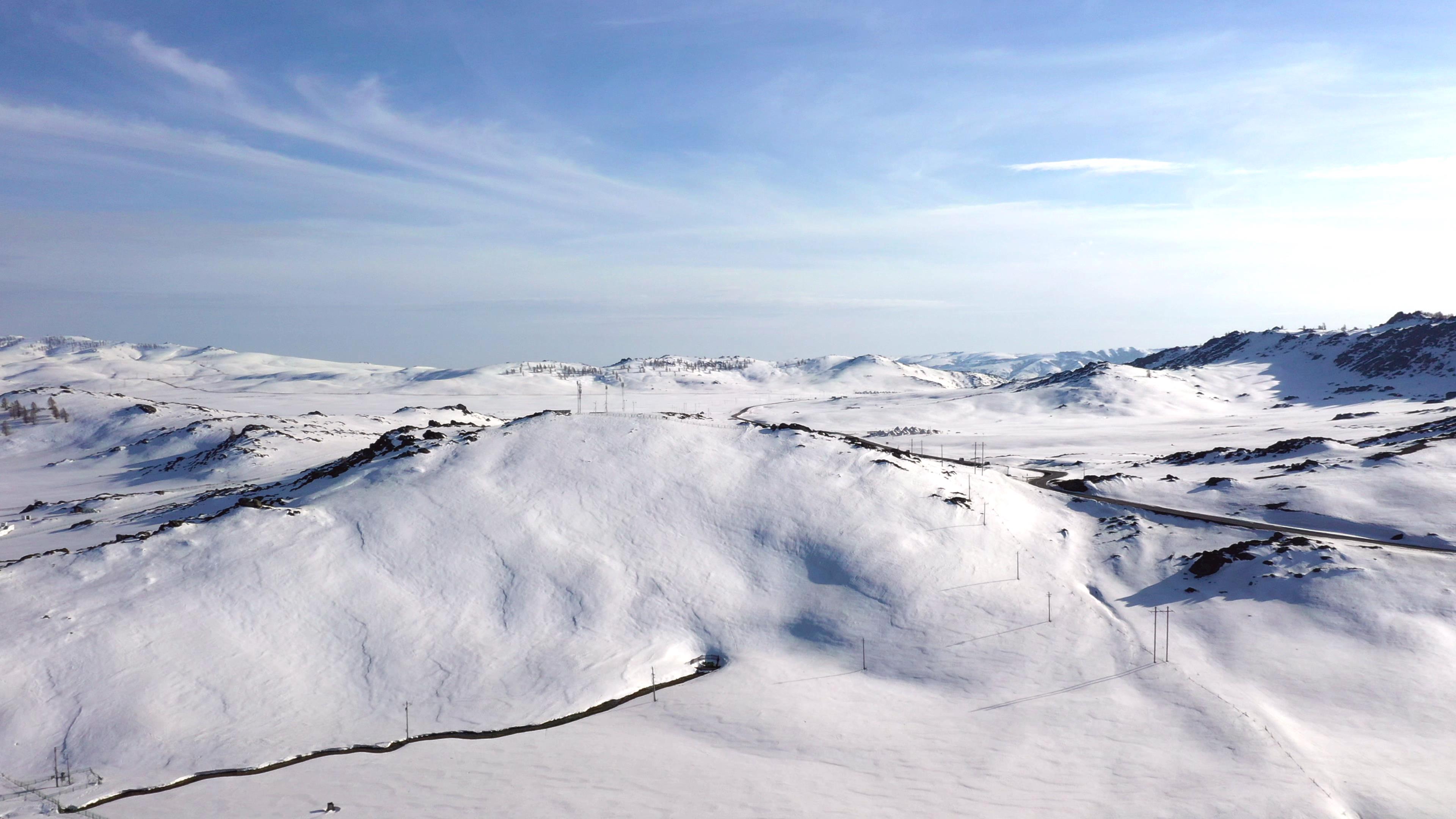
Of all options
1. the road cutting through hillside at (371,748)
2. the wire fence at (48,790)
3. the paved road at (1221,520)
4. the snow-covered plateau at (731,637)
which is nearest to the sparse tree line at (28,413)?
the snow-covered plateau at (731,637)

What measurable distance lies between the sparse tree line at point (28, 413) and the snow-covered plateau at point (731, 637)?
120923 mm

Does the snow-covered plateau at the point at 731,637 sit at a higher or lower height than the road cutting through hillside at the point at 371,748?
higher

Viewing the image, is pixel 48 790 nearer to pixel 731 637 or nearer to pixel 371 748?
pixel 371 748

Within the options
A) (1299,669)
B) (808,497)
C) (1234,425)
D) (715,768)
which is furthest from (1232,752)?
(1234,425)

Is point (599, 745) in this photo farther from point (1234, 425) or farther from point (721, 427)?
point (1234, 425)

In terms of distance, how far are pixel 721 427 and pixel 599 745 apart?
43247 millimetres

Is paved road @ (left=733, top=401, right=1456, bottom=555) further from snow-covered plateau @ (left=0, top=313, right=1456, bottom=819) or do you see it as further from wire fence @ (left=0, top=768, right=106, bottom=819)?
wire fence @ (left=0, top=768, right=106, bottom=819)

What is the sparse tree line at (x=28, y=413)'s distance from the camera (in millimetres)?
170875

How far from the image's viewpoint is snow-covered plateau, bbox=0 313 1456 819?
3422 centimetres

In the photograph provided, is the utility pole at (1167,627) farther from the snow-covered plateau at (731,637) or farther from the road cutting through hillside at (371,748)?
the road cutting through hillside at (371,748)

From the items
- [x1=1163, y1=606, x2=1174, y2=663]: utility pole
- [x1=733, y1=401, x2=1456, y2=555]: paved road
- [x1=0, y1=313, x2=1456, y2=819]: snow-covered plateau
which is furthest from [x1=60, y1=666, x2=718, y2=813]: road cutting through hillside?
[x1=733, y1=401, x2=1456, y2=555]: paved road

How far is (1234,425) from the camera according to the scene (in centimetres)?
15412

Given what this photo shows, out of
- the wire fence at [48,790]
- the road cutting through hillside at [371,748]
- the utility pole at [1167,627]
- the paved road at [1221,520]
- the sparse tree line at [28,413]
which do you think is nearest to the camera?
the wire fence at [48,790]

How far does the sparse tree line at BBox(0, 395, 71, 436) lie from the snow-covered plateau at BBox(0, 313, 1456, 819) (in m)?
121
